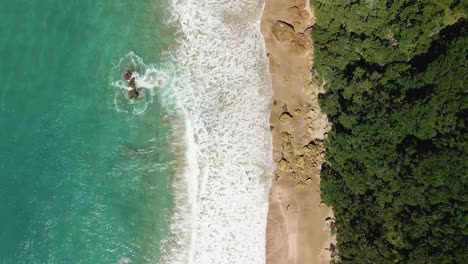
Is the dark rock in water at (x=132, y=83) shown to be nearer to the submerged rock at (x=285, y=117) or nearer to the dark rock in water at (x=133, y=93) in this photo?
the dark rock in water at (x=133, y=93)

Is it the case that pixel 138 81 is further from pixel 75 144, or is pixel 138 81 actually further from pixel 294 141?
pixel 294 141

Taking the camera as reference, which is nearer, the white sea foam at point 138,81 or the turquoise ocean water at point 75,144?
the white sea foam at point 138,81

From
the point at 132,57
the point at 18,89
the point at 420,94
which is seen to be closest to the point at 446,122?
the point at 420,94

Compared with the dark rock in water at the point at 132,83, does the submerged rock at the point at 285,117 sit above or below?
below

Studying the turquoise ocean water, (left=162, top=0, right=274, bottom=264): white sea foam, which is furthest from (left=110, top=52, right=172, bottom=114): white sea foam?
(left=162, top=0, right=274, bottom=264): white sea foam

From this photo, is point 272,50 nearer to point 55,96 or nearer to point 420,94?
point 420,94

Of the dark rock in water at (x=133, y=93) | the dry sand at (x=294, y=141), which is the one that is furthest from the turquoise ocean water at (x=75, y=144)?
the dry sand at (x=294, y=141)
